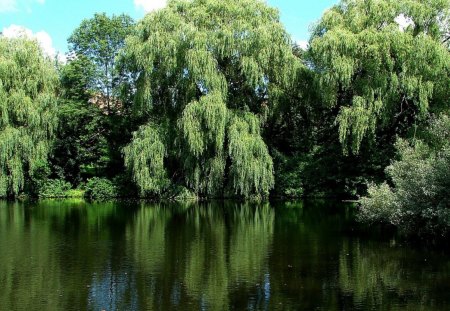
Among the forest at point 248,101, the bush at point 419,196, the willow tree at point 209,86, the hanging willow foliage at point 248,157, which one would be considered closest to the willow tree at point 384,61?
the forest at point 248,101

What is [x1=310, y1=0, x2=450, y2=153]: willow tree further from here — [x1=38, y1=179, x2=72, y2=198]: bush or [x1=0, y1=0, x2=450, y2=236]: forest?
[x1=38, y1=179, x2=72, y2=198]: bush

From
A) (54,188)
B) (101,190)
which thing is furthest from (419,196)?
(54,188)

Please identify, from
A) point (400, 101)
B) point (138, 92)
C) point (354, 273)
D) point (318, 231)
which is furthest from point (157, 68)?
point (354, 273)

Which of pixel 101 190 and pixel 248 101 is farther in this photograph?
pixel 101 190

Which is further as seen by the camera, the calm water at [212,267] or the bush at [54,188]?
the bush at [54,188]

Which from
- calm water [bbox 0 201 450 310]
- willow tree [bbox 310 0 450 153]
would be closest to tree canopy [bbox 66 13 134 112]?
willow tree [bbox 310 0 450 153]

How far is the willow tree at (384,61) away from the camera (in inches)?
1073

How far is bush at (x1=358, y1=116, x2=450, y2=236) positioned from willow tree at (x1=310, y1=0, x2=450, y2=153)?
8.79m

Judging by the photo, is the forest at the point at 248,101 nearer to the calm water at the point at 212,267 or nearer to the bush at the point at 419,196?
the bush at the point at 419,196

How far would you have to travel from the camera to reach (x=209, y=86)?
99.4 feet

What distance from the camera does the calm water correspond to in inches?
420

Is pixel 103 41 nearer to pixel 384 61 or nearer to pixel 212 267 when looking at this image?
pixel 384 61

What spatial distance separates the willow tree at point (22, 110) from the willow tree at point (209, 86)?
569 cm

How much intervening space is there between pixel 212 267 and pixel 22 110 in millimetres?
21908
